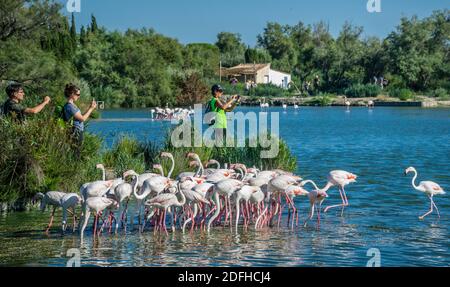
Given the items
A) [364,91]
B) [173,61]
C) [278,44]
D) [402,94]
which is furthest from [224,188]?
[278,44]

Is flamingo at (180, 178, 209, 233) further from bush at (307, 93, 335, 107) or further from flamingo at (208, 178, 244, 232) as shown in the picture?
bush at (307, 93, 335, 107)

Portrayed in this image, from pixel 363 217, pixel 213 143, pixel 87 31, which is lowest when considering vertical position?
pixel 363 217

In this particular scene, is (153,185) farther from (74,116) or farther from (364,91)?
(364,91)

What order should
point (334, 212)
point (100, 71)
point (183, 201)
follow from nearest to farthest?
point (183, 201), point (334, 212), point (100, 71)

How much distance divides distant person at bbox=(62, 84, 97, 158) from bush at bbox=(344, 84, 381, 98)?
72463mm

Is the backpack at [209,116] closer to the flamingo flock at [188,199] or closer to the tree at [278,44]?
the flamingo flock at [188,199]

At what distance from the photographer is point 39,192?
13492 mm

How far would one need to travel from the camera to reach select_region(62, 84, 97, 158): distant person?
14.1 metres

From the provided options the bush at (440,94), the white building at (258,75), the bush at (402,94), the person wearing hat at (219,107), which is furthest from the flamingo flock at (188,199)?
the white building at (258,75)

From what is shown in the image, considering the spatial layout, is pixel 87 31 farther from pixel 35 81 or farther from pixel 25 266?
pixel 25 266

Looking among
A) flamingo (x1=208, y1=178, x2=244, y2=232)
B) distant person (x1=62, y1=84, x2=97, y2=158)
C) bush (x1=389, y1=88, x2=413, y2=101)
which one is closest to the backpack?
distant person (x1=62, y1=84, x2=97, y2=158)
